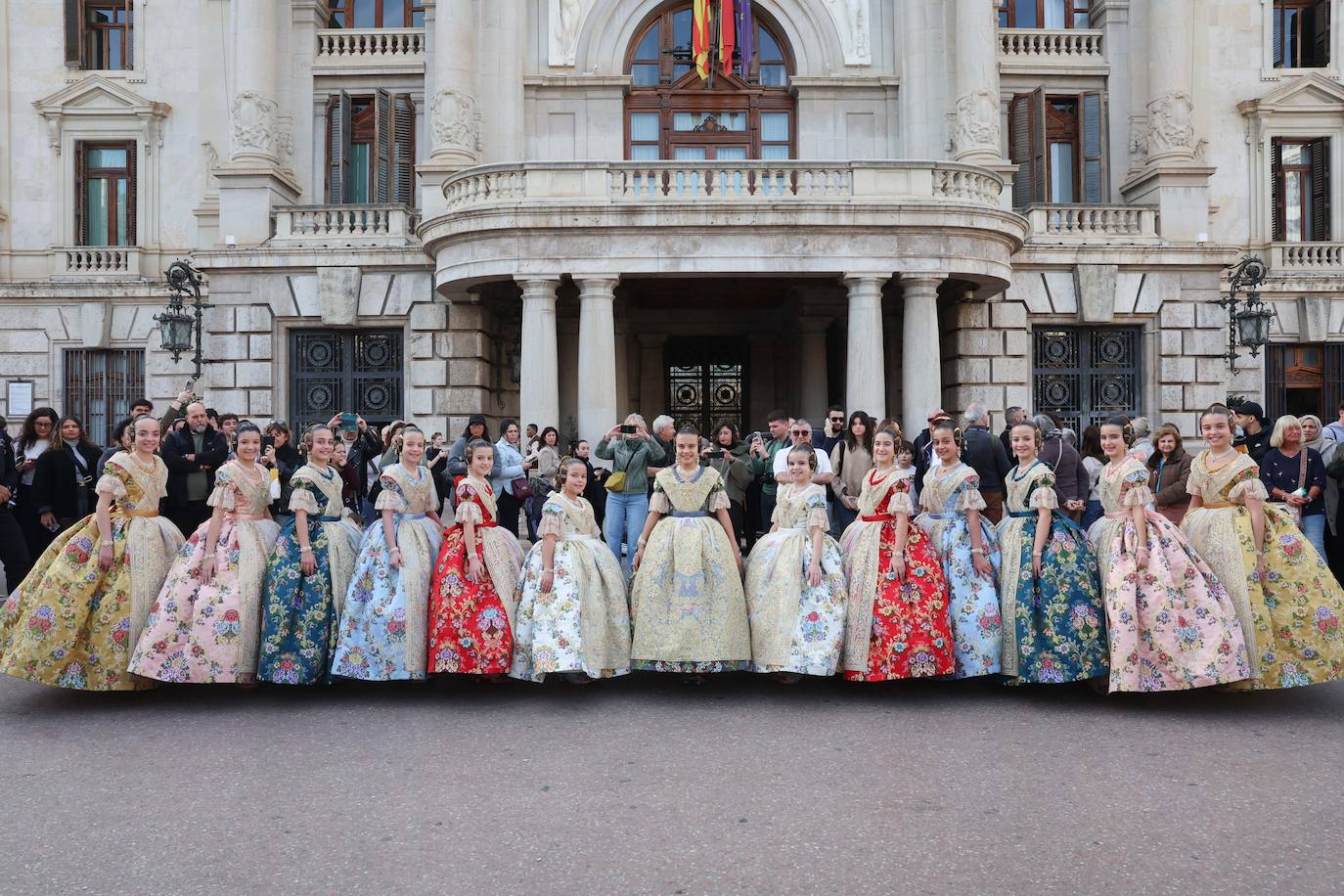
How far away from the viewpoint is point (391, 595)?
7238 mm

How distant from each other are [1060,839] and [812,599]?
2.85 m

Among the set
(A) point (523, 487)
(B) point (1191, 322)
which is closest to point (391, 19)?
(A) point (523, 487)

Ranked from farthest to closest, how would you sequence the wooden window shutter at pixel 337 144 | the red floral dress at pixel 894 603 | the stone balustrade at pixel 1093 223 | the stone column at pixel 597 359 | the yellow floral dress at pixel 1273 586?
the wooden window shutter at pixel 337 144 → the stone balustrade at pixel 1093 223 → the stone column at pixel 597 359 → the red floral dress at pixel 894 603 → the yellow floral dress at pixel 1273 586

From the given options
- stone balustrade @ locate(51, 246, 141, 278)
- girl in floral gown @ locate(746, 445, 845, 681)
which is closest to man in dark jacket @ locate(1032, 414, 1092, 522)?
girl in floral gown @ locate(746, 445, 845, 681)

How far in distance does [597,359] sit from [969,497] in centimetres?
924

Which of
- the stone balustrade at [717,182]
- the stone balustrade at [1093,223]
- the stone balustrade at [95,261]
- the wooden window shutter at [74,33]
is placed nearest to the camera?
the stone balustrade at [717,182]

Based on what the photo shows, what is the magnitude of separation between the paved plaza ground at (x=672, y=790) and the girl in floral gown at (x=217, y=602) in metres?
0.33

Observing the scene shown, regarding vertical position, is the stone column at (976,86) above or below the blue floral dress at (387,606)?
above

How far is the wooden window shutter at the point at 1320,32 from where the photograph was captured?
22.6 meters

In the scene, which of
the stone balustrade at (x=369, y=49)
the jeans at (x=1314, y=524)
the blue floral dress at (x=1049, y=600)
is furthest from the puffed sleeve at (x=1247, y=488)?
the stone balustrade at (x=369, y=49)

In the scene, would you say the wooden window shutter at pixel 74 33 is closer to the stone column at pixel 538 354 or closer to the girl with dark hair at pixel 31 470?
the stone column at pixel 538 354

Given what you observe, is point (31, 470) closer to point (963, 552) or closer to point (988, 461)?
point (963, 552)

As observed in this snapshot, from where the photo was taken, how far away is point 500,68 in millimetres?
19766

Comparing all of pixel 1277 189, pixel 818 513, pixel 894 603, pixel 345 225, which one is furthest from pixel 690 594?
pixel 1277 189
